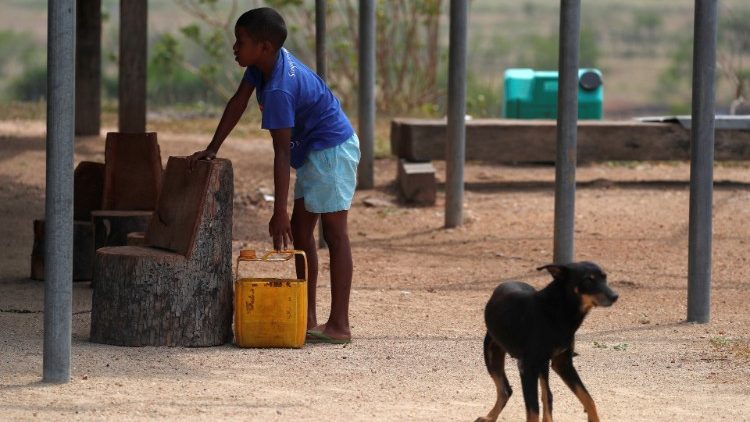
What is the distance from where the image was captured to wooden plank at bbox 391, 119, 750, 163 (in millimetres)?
13242

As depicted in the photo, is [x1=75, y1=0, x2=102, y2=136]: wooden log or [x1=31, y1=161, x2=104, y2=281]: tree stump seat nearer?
[x1=31, y1=161, x2=104, y2=281]: tree stump seat

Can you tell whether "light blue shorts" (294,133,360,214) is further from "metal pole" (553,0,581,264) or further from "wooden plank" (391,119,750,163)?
"wooden plank" (391,119,750,163)

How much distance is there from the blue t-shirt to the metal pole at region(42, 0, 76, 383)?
1.03 m

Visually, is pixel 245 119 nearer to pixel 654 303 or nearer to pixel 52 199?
pixel 654 303

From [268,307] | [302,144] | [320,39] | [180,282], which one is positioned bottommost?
[268,307]

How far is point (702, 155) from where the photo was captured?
7.55 metres

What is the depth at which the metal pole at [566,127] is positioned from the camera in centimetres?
836

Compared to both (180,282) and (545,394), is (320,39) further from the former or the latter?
(545,394)

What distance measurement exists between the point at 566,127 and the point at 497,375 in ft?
11.8

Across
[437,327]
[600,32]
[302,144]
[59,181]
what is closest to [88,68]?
[437,327]

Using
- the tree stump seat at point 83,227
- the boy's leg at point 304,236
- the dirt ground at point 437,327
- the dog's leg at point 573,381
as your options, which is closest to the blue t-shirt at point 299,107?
the boy's leg at point 304,236

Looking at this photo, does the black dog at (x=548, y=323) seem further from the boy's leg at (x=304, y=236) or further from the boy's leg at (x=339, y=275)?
the boy's leg at (x=304, y=236)

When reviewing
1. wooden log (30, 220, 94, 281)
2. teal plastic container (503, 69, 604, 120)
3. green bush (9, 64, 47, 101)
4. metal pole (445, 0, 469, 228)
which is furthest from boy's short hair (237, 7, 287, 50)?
green bush (9, 64, 47, 101)

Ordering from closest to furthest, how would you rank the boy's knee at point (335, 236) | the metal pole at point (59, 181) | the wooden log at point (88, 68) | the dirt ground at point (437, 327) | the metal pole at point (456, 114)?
the dirt ground at point (437, 327) < the metal pole at point (59, 181) < the boy's knee at point (335, 236) < the metal pole at point (456, 114) < the wooden log at point (88, 68)
